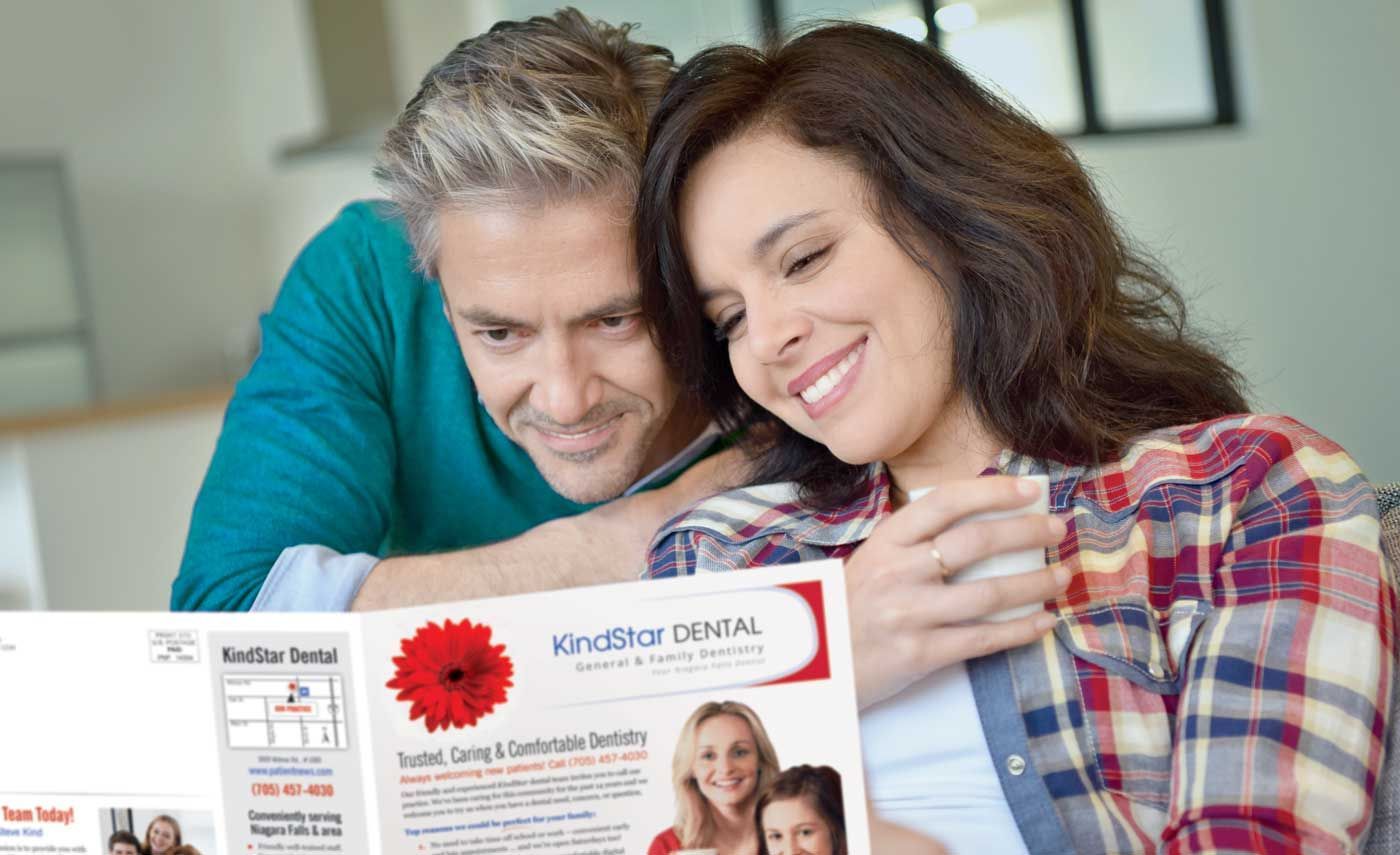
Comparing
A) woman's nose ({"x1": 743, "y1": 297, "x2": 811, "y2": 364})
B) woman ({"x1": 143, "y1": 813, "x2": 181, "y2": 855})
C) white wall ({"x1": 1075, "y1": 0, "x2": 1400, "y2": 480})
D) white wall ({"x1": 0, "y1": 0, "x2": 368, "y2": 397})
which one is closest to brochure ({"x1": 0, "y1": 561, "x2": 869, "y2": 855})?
woman ({"x1": 143, "y1": 813, "x2": 181, "y2": 855})

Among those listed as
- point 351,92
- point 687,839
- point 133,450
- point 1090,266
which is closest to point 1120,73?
point 351,92

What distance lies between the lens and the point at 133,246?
595cm

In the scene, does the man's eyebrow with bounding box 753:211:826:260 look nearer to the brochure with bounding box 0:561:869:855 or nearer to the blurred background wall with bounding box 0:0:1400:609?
the brochure with bounding box 0:561:869:855

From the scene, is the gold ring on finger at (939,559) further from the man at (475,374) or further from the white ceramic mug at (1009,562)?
the man at (475,374)

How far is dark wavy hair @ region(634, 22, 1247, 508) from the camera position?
138 cm

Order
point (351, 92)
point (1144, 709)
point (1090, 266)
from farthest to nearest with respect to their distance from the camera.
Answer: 1. point (351, 92)
2. point (1090, 266)
3. point (1144, 709)

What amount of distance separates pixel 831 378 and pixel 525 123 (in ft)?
1.62

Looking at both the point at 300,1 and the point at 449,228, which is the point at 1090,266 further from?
the point at 300,1

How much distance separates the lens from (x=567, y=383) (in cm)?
160

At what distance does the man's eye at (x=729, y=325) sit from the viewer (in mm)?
1440

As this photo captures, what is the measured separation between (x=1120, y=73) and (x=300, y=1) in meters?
2.96

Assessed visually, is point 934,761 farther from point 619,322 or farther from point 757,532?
point 619,322

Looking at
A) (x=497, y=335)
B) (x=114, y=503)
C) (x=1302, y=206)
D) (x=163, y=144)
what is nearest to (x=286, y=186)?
(x=163, y=144)

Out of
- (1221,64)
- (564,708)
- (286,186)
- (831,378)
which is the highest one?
(286,186)
